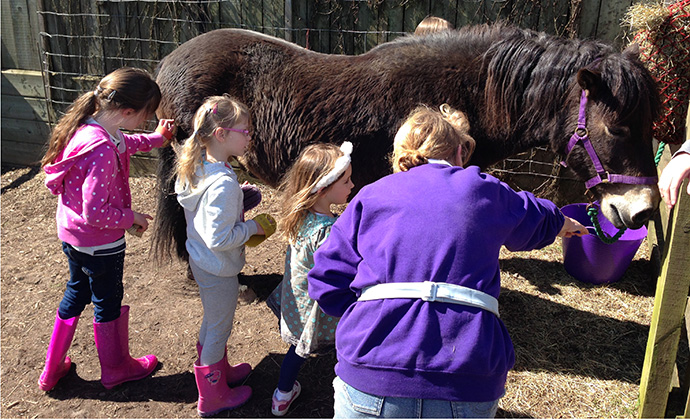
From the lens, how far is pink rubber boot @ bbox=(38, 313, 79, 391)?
9.77 ft

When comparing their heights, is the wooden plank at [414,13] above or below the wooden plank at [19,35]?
above

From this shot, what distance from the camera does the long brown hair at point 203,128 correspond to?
2592 mm

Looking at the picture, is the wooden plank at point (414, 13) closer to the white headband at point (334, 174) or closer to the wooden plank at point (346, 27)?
the wooden plank at point (346, 27)

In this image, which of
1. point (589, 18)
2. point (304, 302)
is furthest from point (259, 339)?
point (589, 18)

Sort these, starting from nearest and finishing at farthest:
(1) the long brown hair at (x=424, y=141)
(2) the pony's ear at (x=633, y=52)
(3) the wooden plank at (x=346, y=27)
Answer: (1) the long brown hair at (x=424, y=141)
(2) the pony's ear at (x=633, y=52)
(3) the wooden plank at (x=346, y=27)

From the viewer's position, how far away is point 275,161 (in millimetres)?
3818

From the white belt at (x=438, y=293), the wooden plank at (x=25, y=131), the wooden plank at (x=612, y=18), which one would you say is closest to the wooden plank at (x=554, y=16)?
the wooden plank at (x=612, y=18)

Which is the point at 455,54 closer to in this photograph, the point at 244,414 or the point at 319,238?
the point at 319,238

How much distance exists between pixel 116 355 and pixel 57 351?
31 cm

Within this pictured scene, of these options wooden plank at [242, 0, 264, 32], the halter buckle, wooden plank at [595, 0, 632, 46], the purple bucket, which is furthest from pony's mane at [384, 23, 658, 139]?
wooden plank at [242, 0, 264, 32]

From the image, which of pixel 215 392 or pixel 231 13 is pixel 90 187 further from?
pixel 231 13

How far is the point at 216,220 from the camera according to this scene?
2.51m

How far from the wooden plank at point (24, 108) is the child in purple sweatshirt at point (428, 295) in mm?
6167

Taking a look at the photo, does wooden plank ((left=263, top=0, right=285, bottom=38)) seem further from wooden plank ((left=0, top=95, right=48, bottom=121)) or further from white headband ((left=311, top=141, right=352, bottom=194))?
white headband ((left=311, top=141, right=352, bottom=194))
